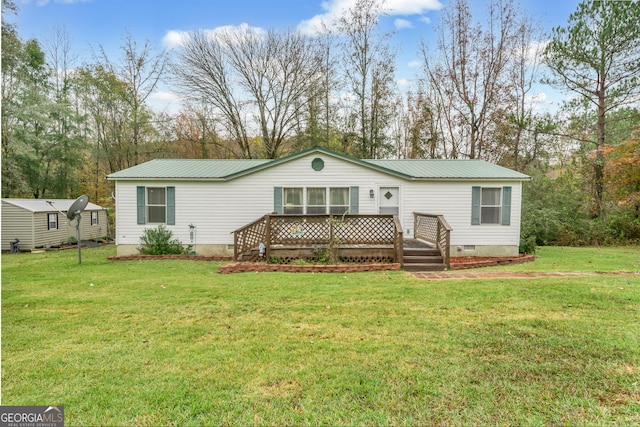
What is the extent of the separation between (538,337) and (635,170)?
15.1 m

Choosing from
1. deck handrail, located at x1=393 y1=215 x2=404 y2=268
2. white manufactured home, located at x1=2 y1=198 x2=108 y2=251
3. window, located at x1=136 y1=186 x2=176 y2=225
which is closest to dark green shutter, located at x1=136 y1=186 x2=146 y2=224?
window, located at x1=136 y1=186 x2=176 y2=225

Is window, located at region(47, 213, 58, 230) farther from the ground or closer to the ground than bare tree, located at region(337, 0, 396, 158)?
closer to the ground

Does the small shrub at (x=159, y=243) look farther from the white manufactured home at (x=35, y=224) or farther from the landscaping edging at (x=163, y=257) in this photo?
the white manufactured home at (x=35, y=224)

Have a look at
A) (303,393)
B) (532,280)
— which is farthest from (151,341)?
(532,280)

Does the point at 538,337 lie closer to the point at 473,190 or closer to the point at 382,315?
the point at 382,315

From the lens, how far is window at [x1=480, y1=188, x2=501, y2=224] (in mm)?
10680

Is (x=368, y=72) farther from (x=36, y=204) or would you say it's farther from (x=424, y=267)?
(x=36, y=204)

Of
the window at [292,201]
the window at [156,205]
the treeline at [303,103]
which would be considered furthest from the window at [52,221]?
the window at [292,201]

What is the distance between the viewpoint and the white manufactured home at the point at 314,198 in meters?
10.6

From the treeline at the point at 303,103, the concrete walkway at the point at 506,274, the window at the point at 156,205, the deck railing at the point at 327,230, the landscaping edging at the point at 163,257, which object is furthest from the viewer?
the treeline at the point at 303,103

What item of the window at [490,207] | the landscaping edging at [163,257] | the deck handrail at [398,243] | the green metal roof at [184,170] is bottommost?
the landscaping edging at [163,257]

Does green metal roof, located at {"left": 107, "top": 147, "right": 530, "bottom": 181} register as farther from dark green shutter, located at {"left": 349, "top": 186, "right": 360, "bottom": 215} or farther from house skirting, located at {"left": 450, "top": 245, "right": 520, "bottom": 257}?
house skirting, located at {"left": 450, "top": 245, "right": 520, "bottom": 257}

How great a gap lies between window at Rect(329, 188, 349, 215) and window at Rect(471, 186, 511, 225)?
434cm

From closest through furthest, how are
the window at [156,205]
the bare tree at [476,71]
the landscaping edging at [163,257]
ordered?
the landscaping edging at [163,257]
the window at [156,205]
the bare tree at [476,71]
